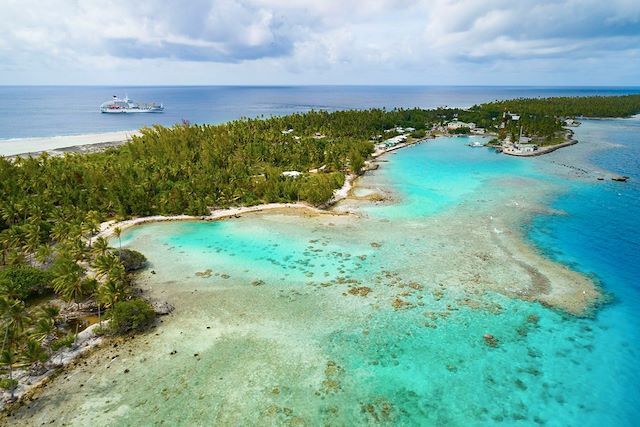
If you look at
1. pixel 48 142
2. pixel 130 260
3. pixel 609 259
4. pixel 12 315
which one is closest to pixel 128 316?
pixel 12 315

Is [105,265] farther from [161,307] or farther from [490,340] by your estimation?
[490,340]

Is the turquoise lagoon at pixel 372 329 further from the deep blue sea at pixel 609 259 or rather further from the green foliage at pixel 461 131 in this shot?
the green foliage at pixel 461 131

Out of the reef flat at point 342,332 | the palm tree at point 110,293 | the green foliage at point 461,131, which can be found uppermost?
the green foliage at point 461,131

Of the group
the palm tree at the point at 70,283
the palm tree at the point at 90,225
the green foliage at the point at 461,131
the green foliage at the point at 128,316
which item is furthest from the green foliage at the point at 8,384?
the green foliage at the point at 461,131

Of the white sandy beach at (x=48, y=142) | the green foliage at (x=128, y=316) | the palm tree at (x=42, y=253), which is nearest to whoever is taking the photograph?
the green foliage at (x=128, y=316)

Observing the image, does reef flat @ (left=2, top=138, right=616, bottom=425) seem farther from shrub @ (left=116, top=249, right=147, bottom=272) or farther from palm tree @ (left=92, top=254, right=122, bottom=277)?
palm tree @ (left=92, top=254, right=122, bottom=277)

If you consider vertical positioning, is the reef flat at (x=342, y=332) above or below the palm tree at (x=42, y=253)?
below

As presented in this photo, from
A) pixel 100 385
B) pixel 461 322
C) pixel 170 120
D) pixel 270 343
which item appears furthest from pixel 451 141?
pixel 170 120

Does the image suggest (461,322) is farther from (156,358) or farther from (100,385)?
(100,385)
